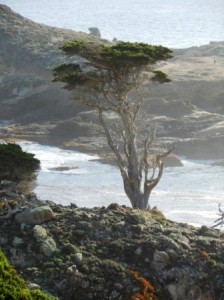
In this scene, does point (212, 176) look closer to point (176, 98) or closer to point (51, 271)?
point (176, 98)

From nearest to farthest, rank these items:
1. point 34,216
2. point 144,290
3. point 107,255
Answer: point 144,290, point 107,255, point 34,216

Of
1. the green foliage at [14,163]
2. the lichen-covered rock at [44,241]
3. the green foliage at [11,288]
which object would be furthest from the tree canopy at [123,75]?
the green foliage at [11,288]

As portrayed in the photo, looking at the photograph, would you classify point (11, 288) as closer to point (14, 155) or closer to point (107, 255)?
point (107, 255)

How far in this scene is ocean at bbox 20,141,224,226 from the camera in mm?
36438

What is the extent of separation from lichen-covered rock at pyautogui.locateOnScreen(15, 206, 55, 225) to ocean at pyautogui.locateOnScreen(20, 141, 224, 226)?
17.9 meters

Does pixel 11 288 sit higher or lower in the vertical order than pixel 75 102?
lower

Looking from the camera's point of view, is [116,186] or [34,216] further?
[116,186]

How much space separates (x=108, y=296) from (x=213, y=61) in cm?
7948

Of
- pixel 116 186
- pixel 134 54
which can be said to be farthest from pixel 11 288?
pixel 116 186

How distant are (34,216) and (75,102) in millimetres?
53744

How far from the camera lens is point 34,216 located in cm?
1522

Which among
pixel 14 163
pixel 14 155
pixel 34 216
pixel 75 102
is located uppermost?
pixel 75 102

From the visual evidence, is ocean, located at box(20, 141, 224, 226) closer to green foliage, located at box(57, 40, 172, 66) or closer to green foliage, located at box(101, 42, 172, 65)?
green foliage, located at box(101, 42, 172, 65)

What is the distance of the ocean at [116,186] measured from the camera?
36.4m
